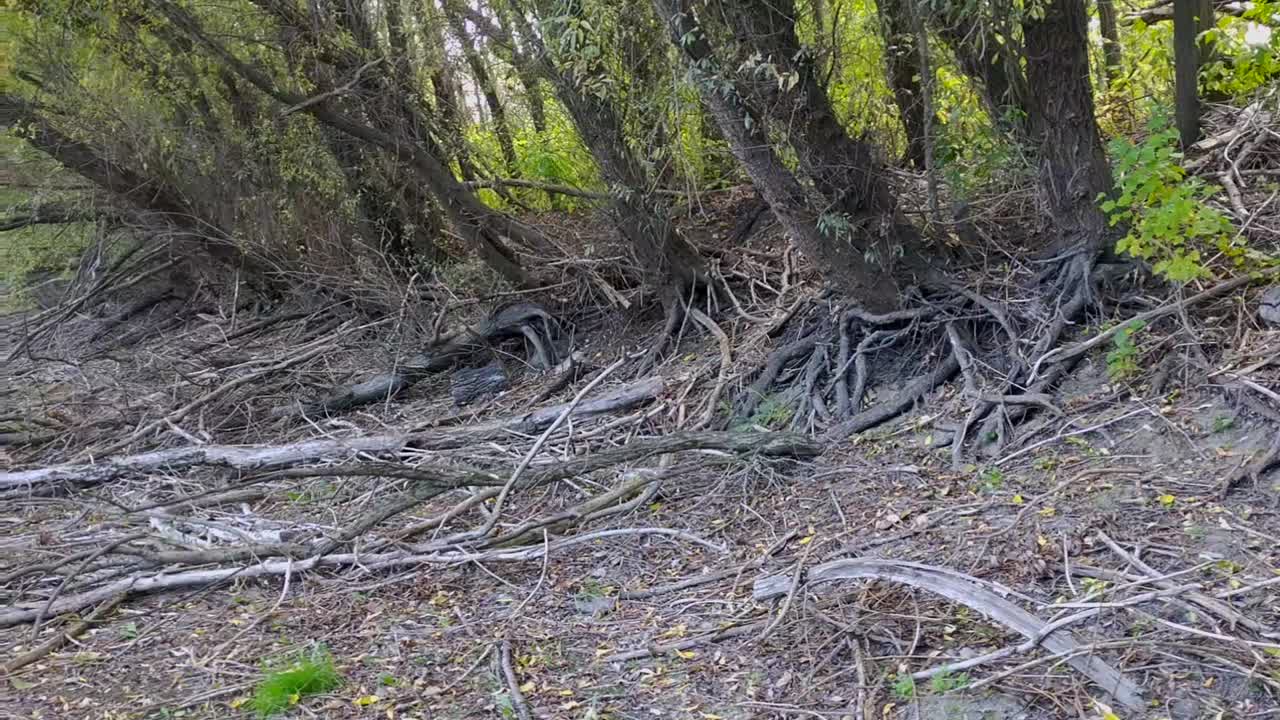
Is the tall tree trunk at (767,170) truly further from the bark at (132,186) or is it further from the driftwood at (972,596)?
the bark at (132,186)

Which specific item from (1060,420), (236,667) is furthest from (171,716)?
(1060,420)

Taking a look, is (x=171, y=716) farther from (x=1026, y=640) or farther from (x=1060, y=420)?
(x=1060, y=420)

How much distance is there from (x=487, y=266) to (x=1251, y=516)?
6584mm

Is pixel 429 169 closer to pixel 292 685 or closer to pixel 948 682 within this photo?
pixel 292 685

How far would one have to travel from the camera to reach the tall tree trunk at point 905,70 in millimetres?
5812

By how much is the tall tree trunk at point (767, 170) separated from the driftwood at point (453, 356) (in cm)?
316

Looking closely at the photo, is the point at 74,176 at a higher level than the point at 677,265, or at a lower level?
higher

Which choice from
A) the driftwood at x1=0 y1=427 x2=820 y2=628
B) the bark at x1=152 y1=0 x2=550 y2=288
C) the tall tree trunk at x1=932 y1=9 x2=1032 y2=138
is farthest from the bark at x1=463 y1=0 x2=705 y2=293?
the tall tree trunk at x1=932 y1=9 x2=1032 y2=138

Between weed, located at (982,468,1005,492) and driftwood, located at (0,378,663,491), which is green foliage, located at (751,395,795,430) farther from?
weed, located at (982,468,1005,492)

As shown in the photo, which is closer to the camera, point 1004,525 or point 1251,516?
point 1251,516

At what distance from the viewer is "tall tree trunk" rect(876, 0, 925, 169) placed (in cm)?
581

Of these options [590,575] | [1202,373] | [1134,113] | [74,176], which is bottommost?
[590,575]

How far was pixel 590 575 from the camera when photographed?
525cm

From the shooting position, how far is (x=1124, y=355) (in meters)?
5.05
